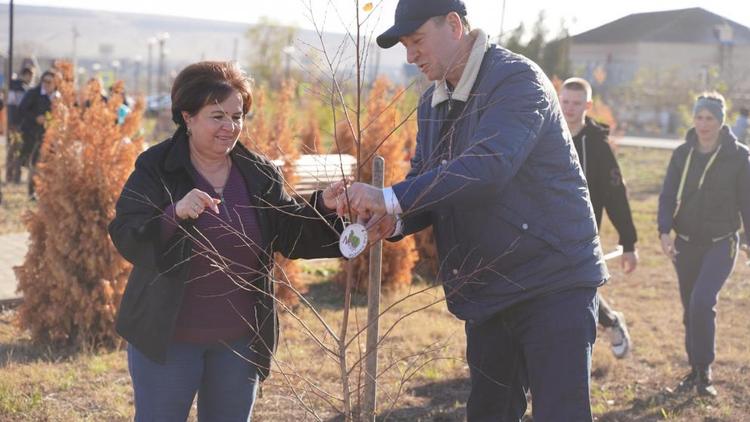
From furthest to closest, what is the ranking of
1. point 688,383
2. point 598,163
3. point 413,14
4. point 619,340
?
1. point 619,340
2. point 688,383
3. point 598,163
4. point 413,14

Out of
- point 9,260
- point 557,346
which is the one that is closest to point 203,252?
point 557,346

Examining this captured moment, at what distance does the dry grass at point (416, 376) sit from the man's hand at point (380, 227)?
1.08 m

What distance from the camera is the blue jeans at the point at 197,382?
9.52ft

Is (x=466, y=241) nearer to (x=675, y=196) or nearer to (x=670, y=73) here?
(x=675, y=196)

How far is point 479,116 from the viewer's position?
2893mm

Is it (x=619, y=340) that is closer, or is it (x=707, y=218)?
(x=707, y=218)

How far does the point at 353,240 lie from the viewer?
106 inches

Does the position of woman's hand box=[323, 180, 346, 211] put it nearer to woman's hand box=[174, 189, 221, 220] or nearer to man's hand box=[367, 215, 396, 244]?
man's hand box=[367, 215, 396, 244]

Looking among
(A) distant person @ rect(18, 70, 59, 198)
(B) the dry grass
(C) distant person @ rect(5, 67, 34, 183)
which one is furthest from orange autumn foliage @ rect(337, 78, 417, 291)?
(C) distant person @ rect(5, 67, 34, 183)

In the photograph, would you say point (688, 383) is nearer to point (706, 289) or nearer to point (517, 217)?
point (706, 289)

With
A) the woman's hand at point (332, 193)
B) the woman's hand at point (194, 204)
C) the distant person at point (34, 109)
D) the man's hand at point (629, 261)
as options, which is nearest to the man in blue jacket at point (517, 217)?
the woman's hand at point (332, 193)

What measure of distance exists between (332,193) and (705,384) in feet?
11.4

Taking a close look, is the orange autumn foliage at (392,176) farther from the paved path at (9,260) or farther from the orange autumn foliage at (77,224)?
the paved path at (9,260)

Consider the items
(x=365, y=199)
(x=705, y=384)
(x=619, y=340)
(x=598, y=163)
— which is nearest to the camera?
(x=365, y=199)
